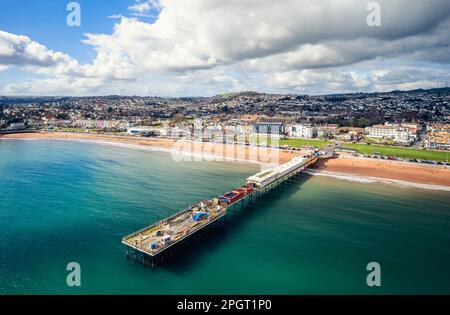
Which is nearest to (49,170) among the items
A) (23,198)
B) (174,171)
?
(23,198)

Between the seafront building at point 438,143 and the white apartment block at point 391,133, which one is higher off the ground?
the white apartment block at point 391,133

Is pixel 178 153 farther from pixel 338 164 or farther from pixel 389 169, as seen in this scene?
pixel 389 169

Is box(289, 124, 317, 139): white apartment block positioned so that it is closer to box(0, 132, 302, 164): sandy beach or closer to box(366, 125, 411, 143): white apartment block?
box(366, 125, 411, 143): white apartment block

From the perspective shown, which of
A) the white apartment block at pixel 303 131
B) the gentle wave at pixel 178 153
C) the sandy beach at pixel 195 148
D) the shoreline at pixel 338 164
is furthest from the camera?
the white apartment block at pixel 303 131

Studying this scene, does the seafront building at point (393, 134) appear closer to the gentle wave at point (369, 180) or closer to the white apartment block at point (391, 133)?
the white apartment block at point (391, 133)

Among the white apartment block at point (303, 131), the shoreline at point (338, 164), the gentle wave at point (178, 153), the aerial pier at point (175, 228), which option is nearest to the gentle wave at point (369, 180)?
the shoreline at point (338, 164)
